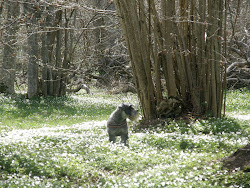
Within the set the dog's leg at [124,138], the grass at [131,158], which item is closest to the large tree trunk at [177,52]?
the grass at [131,158]

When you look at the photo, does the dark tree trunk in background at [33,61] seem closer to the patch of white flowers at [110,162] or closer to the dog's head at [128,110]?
the patch of white flowers at [110,162]

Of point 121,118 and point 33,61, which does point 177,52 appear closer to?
point 121,118

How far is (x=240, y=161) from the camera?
6.36m

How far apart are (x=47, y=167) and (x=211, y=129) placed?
6.18m

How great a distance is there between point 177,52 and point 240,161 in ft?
23.6

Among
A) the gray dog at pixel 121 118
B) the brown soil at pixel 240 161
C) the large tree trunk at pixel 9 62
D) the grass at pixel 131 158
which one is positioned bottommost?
the grass at pixel 131 158

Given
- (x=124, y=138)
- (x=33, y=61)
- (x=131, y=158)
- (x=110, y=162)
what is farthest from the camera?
(x=33, y=61)

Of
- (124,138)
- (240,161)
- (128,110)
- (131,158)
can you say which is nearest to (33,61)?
(124,138)

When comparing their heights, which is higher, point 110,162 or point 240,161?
point 240,161

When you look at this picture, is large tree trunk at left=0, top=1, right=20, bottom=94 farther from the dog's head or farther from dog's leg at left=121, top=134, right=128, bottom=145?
the dog's head

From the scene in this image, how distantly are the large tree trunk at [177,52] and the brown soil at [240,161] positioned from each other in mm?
6407

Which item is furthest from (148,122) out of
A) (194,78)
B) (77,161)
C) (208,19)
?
(77,161)

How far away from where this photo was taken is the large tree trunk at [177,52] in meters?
12.6

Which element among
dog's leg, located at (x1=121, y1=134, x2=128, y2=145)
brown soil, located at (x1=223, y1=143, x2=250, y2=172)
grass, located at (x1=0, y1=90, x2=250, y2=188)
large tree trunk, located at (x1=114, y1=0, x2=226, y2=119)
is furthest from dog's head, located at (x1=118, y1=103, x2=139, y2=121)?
large tree trunk, located at (x1=114, y1=0, x2=226, y2=119)
